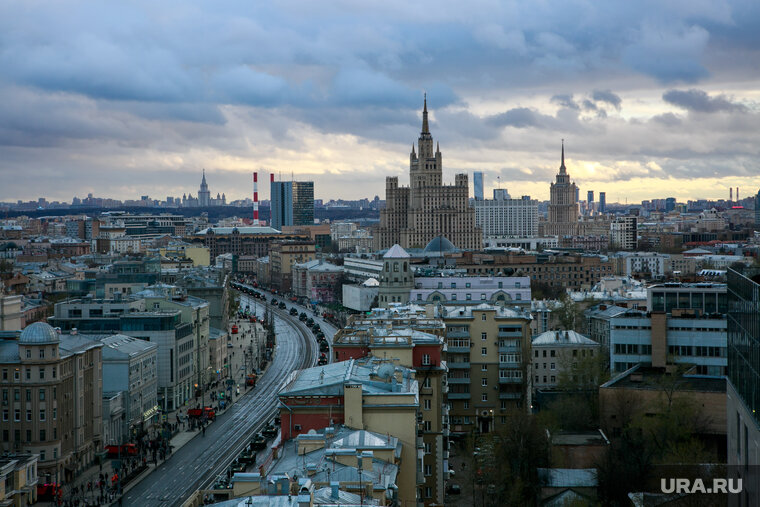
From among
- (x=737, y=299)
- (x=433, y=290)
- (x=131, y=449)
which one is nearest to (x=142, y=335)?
(x=131, y=449)

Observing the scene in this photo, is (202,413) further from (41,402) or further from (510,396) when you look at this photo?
(510,396)

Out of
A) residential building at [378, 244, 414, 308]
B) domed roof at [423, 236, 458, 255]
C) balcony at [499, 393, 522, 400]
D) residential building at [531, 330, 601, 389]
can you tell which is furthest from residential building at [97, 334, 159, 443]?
domed roof at [423, 236, 458, 255]

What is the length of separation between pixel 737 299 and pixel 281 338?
83350 mm

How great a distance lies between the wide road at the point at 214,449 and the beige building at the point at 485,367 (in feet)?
39.2

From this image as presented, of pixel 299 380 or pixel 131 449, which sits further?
pixel 131 449

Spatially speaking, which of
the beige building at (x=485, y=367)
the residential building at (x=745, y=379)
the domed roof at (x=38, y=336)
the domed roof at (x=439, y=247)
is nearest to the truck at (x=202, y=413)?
the beige building at (x=485, y=367)

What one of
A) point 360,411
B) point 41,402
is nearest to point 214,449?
point 41,402

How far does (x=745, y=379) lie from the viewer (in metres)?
35.3

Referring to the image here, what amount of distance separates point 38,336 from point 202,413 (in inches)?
723

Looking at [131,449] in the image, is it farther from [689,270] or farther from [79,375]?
[689,270]

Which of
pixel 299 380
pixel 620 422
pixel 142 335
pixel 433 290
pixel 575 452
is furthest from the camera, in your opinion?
pixel 433 290

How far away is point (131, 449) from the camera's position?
2506 inches

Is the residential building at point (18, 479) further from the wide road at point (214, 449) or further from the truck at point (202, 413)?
the truck at point (202, 413)

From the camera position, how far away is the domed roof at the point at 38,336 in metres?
58.3
